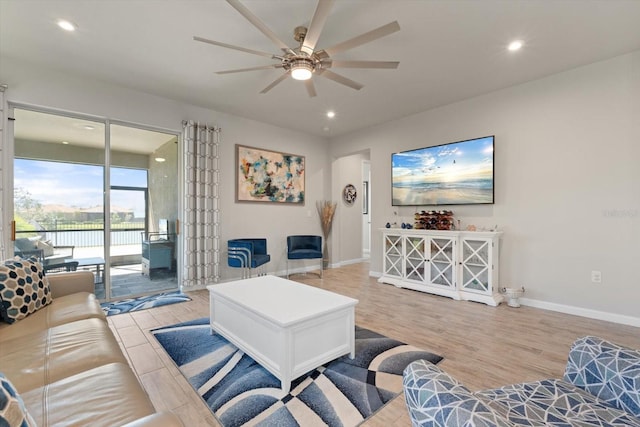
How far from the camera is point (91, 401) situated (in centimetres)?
106

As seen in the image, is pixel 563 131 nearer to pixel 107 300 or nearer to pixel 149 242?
pixel 149 242

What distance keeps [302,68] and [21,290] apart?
261 centimetres

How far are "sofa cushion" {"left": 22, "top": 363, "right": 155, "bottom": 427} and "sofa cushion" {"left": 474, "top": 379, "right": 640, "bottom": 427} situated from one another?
1.22 m

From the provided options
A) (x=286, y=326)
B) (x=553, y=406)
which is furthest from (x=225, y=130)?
(x=553, y=406)

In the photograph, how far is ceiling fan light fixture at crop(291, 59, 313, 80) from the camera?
2.30 metres

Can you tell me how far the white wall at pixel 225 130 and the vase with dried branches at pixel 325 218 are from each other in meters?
0.13

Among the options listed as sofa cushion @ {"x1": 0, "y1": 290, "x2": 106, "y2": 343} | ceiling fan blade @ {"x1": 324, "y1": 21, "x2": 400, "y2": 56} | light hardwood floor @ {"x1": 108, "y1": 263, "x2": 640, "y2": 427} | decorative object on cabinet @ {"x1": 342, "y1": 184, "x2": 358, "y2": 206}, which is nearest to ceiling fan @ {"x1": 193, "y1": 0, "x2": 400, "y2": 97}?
Answer: ceiling fan blade @ {"x1": 324, "y1": 21, "x2": 400, "y2": 56}

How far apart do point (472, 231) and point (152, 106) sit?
4758mm

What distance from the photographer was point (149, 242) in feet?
13.8

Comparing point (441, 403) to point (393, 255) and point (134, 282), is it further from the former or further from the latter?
point (134, 282)

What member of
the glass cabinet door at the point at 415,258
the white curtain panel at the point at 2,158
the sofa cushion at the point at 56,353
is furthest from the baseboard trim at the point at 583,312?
the white curtain panel at the point at 2,158

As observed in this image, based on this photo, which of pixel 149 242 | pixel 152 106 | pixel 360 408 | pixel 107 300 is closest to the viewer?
pixel 360 408

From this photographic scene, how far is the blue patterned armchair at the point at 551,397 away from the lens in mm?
734

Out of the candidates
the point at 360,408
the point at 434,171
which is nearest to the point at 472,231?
the point at 434,171
